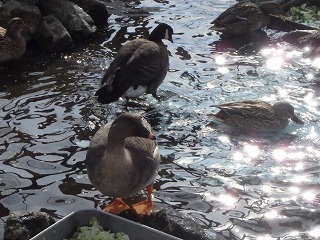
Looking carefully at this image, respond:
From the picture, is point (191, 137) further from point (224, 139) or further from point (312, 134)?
point (312, 134)

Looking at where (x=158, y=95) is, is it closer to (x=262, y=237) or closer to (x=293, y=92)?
(x=293, y=92)

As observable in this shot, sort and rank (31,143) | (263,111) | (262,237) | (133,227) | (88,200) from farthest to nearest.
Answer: (263,111), (31,143), (88,200), (262,237), (133,227)

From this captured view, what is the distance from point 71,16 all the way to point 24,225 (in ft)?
23.0

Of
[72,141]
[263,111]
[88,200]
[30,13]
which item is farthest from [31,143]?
[30,13]

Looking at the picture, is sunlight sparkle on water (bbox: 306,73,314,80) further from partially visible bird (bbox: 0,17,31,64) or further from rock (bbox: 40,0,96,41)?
partially visible bird (bbox: 0,17,31,64)

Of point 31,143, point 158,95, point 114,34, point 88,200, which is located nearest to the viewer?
point 88,200

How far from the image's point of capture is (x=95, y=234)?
5316 millimetres

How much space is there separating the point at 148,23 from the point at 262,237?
774 cm

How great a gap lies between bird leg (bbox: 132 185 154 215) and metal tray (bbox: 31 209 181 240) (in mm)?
1110

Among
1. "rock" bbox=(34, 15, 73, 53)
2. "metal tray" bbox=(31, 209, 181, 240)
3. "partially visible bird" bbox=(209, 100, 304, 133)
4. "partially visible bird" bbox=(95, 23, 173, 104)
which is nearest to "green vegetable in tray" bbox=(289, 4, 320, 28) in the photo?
"partially visible bird" bbox=(95, 23, 173, 104)

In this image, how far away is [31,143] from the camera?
26.8 feet

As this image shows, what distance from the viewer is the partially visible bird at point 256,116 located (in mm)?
8672

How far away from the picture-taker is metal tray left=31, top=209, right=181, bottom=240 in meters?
5.19

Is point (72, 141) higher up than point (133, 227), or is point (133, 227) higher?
point (133, 227)
